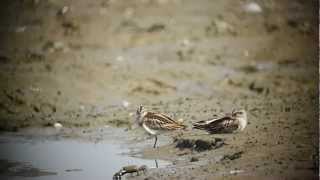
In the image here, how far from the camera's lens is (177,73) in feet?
8.62

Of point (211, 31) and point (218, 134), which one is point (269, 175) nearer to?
point (218, 134)

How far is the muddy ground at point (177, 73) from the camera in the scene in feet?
8.59

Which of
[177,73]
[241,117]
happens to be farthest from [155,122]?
[241,117]

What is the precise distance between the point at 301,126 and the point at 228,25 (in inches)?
22.8

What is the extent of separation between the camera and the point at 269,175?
2643mm

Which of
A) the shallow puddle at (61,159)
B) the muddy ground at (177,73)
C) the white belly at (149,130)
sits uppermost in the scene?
the muddy ground at (177,73)

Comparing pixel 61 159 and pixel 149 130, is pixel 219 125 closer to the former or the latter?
pixel 149 130

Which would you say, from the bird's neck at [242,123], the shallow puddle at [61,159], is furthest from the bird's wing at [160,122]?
the bird's neck at [242,123]

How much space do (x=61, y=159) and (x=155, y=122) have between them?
464mm

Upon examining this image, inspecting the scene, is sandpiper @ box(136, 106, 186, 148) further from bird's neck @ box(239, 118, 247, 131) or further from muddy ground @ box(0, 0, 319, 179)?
bird's neck @ box(239, 118, 247, 131)

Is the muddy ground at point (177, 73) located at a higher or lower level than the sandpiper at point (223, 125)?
higher

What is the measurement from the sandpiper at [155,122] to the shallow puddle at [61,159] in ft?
0.46

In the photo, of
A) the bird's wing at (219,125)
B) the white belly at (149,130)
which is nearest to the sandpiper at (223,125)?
the bird's wing at (219,125)

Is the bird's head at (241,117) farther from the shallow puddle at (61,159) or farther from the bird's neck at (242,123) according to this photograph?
the shallow puddle at (61,159)
